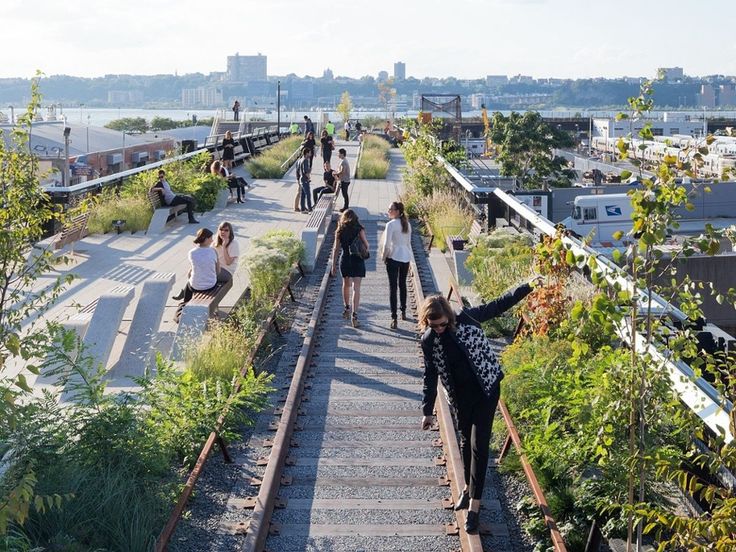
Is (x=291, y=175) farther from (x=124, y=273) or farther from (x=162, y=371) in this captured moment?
(x=162, y=371)

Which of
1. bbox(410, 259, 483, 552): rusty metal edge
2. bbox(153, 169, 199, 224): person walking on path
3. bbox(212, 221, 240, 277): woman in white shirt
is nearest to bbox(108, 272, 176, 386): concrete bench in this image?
bbox(212, 221, 240, 277): woman in white shirt

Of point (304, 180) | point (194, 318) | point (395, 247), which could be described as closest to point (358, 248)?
point (395, 247)

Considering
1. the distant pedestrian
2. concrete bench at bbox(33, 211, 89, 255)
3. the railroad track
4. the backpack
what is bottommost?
the railroad track

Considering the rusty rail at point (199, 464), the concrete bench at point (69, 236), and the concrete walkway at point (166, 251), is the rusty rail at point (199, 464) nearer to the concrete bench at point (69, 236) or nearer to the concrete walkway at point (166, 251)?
the concrete walkway at point (166, 251)

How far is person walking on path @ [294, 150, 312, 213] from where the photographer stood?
2478 centimetres

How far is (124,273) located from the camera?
56.3 ft

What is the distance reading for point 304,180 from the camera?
25469 millimetres

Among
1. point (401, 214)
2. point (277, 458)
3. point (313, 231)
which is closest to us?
point (277, 458)

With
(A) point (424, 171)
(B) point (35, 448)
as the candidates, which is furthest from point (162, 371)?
(A) point (424, 171)

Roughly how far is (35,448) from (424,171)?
64.3 ft

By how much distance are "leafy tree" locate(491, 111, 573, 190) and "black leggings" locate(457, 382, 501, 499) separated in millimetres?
64898

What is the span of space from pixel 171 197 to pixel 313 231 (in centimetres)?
662

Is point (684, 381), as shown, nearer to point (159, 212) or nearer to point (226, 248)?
point (226, 248)

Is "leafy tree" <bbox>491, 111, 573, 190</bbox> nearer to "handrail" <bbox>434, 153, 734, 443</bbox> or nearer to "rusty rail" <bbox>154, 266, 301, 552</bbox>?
"rusty rail" <bbox>154, 266, 301, 552</bbox>
